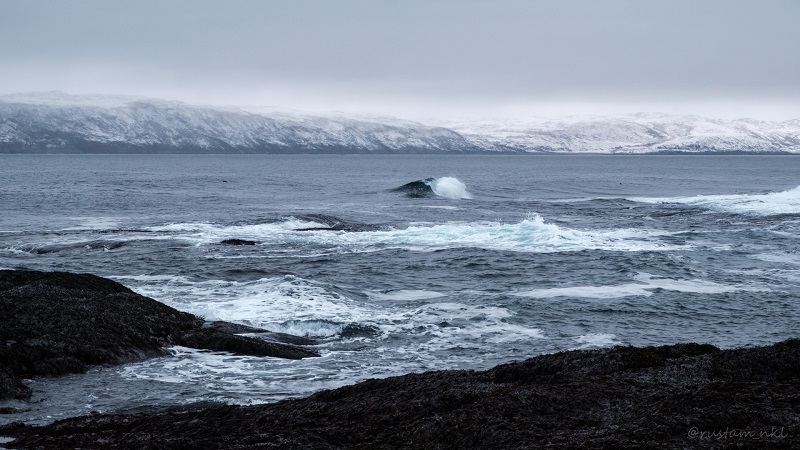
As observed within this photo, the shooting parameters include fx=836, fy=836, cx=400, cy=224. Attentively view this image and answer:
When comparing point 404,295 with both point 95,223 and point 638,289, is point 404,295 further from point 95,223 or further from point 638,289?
point 95,223

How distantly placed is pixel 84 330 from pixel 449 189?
194 feet

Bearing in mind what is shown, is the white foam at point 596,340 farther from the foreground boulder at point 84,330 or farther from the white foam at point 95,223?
the white foam at point 95,223

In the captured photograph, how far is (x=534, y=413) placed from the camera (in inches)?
329

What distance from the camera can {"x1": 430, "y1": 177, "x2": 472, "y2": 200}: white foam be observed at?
70500mm

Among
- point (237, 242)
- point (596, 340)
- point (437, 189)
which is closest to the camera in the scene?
point (596, 340)

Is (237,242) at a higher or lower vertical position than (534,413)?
lower

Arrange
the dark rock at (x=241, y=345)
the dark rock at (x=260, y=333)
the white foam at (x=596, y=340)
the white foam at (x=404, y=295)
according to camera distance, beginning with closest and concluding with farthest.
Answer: the dark rock at (x=241, y=345), the dark rock at (x=260, y=333), the white foam at (x=596, y=340), the white foam at (x=404, y=295)

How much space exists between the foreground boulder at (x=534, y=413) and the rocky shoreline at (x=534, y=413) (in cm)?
2

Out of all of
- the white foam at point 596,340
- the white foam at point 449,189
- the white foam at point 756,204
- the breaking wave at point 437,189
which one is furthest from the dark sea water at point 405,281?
the white foam at point 449,189

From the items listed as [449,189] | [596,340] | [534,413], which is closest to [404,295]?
[596,340]

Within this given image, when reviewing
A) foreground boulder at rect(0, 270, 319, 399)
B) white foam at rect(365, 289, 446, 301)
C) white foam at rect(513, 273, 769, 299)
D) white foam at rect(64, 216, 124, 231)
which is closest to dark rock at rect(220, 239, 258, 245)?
white foam at rect(64, 216, 124, 231)

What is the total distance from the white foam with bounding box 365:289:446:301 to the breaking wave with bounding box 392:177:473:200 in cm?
4472

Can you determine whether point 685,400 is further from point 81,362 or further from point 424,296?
point 424,296

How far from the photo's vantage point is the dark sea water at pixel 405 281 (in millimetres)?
14633
